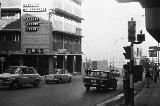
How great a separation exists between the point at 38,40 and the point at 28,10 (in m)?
4.96

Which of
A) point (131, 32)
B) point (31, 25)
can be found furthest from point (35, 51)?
point (131, 32)

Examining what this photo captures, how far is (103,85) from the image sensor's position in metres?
23.7

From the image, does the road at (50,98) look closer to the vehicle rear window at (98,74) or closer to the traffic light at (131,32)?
the vehicle rear window at (98,74)

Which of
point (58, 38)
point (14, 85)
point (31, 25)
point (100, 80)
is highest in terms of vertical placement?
point (31, 25)

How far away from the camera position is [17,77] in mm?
23812

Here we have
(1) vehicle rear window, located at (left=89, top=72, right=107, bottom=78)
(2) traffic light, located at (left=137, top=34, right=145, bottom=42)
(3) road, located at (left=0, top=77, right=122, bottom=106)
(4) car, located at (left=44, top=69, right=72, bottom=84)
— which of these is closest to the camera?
(2) traffic light, located at (left=137, top=34, right=145, bottom=42)

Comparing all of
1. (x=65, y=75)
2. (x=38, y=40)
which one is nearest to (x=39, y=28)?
(x=38, y=40)

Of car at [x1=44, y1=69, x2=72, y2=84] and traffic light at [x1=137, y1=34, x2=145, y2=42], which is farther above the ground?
Result: traffic light at [x1=137, y1=34, x2=145, y2=42]

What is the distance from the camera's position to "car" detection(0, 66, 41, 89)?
23312mm

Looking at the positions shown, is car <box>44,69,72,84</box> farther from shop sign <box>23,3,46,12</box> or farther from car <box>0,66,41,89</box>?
shop sign <box>23,3,46,12</box>

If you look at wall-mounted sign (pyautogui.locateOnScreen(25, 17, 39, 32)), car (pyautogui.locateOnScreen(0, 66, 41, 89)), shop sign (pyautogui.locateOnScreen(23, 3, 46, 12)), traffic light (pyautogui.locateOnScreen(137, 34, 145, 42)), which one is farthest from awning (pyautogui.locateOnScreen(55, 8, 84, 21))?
traffic light (pyautogui.locateOnScreen(137, 34, 145, 42))

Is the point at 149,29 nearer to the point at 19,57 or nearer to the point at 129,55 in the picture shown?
the point at 129,55

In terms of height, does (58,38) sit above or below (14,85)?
above

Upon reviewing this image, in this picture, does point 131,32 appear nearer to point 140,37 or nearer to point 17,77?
point 140,37
